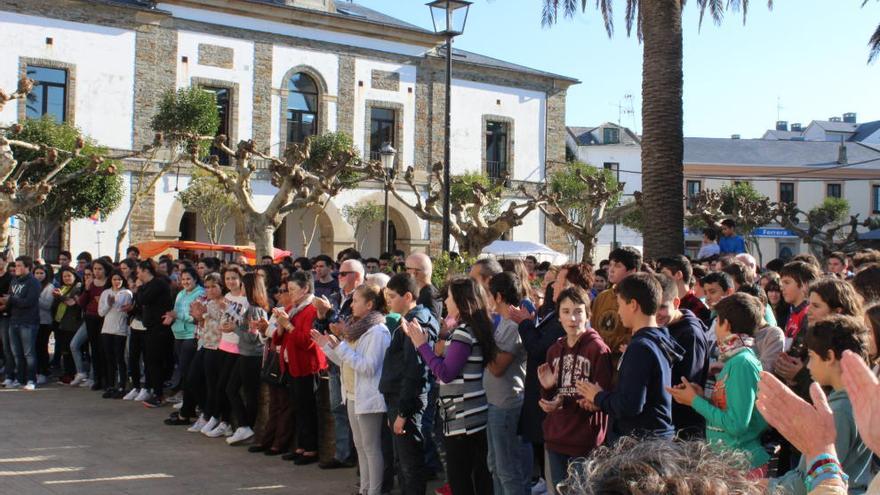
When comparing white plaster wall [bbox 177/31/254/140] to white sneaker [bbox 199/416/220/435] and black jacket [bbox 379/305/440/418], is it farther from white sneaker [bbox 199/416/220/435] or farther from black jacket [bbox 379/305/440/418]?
black jacket [bbox 379/305/440/418]

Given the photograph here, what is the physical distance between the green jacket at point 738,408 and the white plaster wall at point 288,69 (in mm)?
29912

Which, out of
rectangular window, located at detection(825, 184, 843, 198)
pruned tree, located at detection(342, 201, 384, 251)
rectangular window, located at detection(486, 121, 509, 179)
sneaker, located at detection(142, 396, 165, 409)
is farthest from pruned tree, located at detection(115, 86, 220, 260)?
rectangular window, located at detection(825, 184, 843, 198)

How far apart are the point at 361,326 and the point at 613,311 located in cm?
203

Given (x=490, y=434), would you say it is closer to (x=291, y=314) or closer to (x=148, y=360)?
(x=291, y=314)

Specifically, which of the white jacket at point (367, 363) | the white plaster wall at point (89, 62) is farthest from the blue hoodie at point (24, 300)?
the white plaster wall at point (89, 62)

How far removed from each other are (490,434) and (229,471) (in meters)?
3.40

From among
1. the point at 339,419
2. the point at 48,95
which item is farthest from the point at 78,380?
the point at 48,95

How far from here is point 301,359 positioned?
29.2ft

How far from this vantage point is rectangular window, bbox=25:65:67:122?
95.6 feet

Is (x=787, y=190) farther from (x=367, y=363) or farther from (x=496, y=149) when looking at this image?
(x=367, y=363)

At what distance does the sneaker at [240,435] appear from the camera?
9.88 m

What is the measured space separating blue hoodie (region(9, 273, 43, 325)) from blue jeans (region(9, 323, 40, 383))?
0.07 meters

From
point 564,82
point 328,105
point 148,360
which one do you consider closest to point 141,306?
point 148,360

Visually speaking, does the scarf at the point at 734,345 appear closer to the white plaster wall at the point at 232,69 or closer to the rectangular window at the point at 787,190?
the white plaster wall at the point at 232,69
